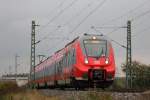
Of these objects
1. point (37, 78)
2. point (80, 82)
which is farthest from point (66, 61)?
point (37, 78)

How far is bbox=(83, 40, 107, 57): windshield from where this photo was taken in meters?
28.9

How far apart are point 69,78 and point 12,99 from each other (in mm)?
4122

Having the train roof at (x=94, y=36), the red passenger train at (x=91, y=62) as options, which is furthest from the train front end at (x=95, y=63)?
the train roof at (x=94, y=36)

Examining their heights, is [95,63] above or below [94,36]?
below

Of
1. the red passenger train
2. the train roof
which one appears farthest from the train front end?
the train roof

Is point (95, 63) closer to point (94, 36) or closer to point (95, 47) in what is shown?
point (95, 47)

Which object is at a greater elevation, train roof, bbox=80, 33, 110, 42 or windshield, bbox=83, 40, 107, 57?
train roof, bbox=80, 33, 110, 42

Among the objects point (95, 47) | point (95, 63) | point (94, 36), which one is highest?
point (94, 36)

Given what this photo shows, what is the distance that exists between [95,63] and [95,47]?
115 centimetres

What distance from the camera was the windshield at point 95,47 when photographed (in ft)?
94.9

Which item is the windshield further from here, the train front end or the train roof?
the train roof

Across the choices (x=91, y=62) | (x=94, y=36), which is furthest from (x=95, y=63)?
(x=94, y=36)

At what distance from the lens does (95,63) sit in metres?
28.5

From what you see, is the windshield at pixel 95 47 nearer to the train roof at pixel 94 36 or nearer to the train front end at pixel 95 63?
the train front end at pixel 95 63
